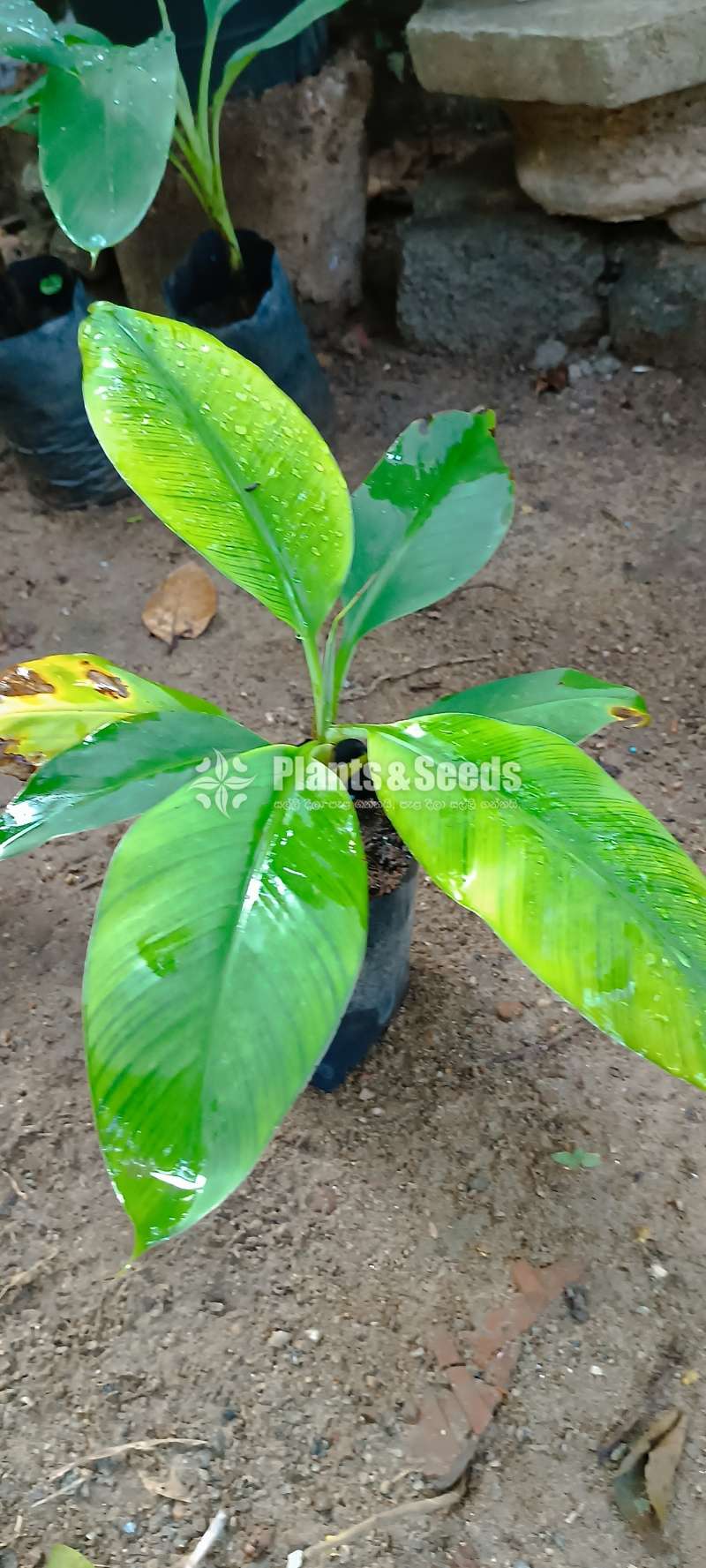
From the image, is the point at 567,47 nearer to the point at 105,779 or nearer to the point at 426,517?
the point at 426,517

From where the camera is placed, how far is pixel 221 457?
85 centimetres

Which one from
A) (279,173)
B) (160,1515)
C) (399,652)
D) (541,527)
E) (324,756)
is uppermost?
(279,173)

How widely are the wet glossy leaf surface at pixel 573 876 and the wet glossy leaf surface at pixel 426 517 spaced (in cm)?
24

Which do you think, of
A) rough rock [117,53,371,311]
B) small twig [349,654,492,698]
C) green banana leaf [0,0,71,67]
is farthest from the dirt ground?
rough rock [117,53,371,311]

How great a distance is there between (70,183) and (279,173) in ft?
3.10

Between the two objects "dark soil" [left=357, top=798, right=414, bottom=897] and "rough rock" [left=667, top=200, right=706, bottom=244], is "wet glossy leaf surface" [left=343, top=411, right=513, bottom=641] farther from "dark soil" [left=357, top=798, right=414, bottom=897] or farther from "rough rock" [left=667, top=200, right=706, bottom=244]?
"rough rock" [left=667, top=200, right=706, bottom=244]

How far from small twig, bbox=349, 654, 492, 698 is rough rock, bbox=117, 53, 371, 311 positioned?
3.23 ft

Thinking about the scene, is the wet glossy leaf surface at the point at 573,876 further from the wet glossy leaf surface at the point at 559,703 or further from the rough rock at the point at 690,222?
the rough rock at the point at 690,222

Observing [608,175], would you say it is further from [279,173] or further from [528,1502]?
[528,1502]

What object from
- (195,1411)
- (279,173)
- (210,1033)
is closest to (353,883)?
(210,1033)

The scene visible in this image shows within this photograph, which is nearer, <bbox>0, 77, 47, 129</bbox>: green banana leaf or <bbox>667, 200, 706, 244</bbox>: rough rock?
<bbox>0, 77, 47, 129</bbox>: green banana leaf

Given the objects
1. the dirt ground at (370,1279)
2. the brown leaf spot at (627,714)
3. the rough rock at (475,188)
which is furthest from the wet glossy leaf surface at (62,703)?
the rough rock at (475,188)

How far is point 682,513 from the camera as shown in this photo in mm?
1774

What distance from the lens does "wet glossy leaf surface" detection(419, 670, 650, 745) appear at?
0.90 metres
